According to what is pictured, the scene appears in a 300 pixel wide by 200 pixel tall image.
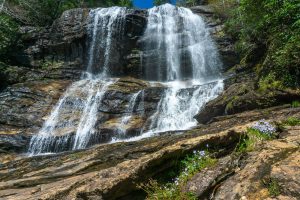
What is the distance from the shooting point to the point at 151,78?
25516 mm

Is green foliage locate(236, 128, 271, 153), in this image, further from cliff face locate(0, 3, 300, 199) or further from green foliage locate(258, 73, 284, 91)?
green foliage locate(258, 73, 284, 91)

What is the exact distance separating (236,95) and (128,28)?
16330mm

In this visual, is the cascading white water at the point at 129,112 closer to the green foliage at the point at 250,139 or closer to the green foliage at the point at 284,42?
the green foliage at the point at 284,42

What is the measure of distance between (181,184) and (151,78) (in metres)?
21.3

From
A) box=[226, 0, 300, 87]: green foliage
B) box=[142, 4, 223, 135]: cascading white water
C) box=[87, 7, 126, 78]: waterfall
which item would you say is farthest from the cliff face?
box=[142, 4, 223, 135]: cascading white water

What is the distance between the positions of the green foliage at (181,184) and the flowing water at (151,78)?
10.9 metres

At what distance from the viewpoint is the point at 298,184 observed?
11.6ft

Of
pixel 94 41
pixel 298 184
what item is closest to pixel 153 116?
pixel 94 41

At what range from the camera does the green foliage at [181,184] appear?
13.8 ft

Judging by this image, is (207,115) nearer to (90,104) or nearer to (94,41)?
(90,104)

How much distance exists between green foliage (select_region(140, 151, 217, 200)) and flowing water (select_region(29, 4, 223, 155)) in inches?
427

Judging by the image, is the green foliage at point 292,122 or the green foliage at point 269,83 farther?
the green foliage at point 269,83

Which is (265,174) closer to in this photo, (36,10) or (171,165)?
(171,165)

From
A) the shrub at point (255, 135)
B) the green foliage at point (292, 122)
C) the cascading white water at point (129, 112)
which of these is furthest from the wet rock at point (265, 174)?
the cascading white water at point (129, 112)
